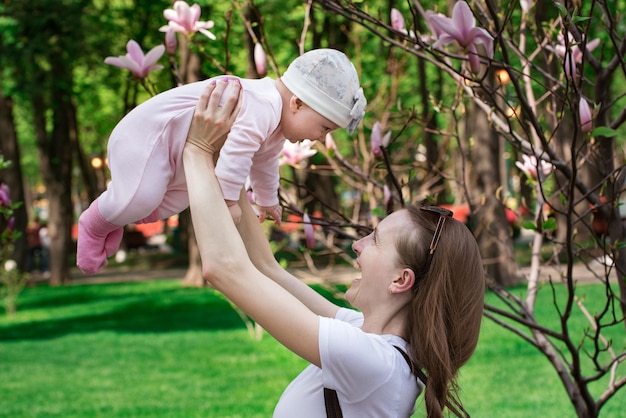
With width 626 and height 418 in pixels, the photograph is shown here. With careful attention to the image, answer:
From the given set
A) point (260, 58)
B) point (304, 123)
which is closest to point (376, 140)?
point (260, 58)

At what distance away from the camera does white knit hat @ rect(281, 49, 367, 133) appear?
2270mm

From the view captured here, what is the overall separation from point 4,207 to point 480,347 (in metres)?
7.64

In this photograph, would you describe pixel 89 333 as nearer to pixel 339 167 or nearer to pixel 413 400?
pixel 339 167

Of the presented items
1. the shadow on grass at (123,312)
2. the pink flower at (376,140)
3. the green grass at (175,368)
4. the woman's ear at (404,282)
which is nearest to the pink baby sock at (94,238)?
the woman's ear at (404,282)

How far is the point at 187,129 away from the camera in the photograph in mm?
2215

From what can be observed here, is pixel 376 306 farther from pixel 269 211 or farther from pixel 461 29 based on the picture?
pixel 461 29

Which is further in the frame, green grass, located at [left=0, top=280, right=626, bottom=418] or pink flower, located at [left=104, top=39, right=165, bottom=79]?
green grass, located at [left=0, top=280, right=626, bottom=418]

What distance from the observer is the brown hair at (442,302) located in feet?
7.22

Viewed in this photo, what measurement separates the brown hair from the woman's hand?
1.66 feet

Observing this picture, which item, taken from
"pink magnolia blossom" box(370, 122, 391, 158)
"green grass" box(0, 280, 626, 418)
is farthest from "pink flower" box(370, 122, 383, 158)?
"green grass" box(0, 280, 626, 418)

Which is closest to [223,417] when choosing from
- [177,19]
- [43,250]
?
[177,19]

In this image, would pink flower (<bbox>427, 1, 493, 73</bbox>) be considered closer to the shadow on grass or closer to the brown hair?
the brown hair

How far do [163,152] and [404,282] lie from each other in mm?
651

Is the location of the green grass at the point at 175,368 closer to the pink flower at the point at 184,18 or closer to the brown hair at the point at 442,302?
the pink flower at the point at 184,18
